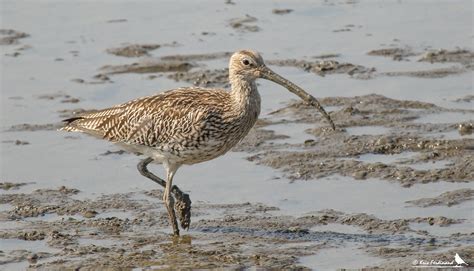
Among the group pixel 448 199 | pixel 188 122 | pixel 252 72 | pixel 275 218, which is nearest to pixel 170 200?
pixel 188 122

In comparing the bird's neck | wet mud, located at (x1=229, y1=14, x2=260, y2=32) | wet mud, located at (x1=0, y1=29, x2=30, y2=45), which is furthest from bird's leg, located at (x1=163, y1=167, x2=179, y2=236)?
wet mud, located at (x1=0, y1=29, x2=30, y2=45)

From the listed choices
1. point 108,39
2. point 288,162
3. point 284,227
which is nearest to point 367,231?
point 284,227

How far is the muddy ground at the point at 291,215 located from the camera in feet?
A: 36.3

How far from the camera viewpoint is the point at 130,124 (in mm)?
12258

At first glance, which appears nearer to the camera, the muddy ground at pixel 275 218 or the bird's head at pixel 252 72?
the muddy ground at pixel 275 218

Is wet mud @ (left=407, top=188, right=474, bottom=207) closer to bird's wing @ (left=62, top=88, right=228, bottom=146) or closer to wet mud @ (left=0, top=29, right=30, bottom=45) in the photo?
bird's wing @ (left=62, top=88, right=228, bottom=146)

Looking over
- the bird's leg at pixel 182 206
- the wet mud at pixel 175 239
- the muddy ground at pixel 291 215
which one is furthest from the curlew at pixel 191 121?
the muddy ground at pixel 291 215

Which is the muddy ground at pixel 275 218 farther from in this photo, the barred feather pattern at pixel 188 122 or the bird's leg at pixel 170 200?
the barred feather pattern at pixel 188 122

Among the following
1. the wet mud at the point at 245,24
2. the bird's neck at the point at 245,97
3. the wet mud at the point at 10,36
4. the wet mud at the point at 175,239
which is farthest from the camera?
the wet mud at the point at 245,24

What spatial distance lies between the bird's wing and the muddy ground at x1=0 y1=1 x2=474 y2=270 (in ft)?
2.23

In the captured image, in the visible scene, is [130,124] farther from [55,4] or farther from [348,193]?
[55,4]

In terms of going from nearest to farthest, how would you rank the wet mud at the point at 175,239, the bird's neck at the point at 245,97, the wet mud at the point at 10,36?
1. the wet mud at the point at 175,239
2. the bird's neck at the point at 245,97
3. the wet mud at the point at 10,36

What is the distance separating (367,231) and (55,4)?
30.6 feet

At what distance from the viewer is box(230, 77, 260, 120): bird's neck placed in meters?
11.9
